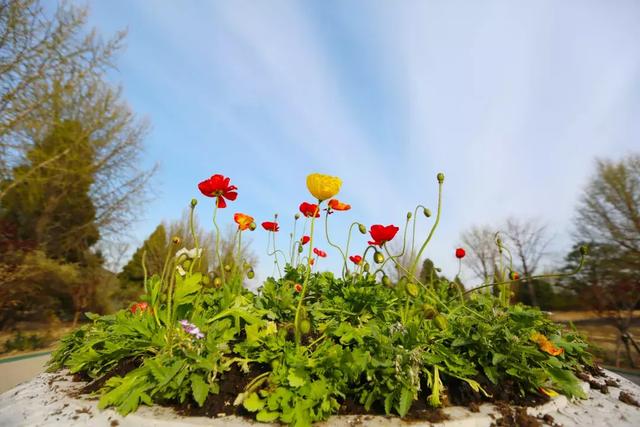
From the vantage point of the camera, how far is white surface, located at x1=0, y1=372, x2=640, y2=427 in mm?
1006

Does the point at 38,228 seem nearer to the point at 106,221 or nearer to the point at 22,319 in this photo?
the point at 106,221

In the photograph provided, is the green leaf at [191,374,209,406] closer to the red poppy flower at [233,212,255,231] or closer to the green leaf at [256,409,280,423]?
the green leaf at [256,409,280,423]

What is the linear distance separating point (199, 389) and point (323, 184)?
903mm

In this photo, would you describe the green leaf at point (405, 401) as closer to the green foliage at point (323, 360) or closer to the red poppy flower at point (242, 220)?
the green foliage at point (323, 360)

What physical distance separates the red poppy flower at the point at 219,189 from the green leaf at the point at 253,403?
36.1 inches

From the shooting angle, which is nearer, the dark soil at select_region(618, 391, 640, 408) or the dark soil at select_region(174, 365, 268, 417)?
the dark soil at select_region(174, 365, 268, 417)

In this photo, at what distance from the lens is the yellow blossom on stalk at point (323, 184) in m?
1.45

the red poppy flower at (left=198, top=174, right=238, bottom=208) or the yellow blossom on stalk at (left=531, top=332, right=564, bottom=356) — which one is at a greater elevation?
the red poppy flower at (left=198, top=174, right=238, bottom=208)

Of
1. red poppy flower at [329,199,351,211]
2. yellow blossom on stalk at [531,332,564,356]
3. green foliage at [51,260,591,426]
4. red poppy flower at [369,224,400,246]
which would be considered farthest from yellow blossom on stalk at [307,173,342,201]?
yellow blossom on stalk at [531,332,564,356]

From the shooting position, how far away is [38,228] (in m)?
10.8

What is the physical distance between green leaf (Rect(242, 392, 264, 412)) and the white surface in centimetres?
4

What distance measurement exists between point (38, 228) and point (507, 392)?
13.8 meters

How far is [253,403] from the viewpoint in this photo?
105 centimetres

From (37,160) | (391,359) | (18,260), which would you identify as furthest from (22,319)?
(391,359)
